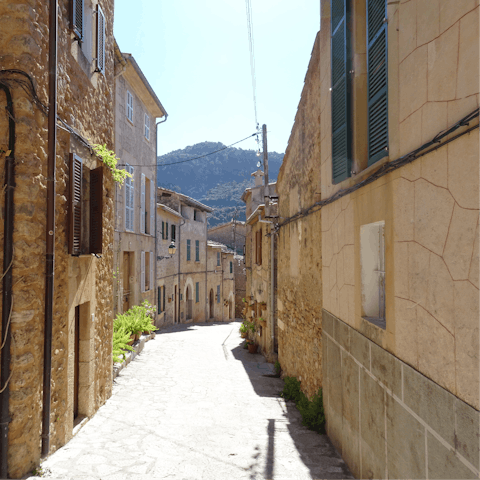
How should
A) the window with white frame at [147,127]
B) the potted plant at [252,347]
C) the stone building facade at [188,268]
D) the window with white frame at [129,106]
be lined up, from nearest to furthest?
the window with white frame at [129,106] < the potted plant at [252,347] < the window with white frame at [147,127] < the stone building facade at [188,268]

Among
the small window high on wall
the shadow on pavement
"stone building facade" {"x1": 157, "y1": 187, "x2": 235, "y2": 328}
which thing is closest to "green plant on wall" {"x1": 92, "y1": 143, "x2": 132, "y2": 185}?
the small window high on wall

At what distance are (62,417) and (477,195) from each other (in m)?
4.93

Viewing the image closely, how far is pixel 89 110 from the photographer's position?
19.6 feet

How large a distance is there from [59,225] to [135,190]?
366 inches

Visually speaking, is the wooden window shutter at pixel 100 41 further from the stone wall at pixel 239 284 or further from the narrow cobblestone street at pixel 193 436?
the stone wall at pixel 239 284

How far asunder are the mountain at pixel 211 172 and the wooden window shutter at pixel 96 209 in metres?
80.2

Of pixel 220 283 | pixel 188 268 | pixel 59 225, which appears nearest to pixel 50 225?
pixel 59 225

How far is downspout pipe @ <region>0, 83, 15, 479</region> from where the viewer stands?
144 inches

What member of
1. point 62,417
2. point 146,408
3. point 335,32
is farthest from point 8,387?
point 335,32

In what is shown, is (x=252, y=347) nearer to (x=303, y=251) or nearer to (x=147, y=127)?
(x=303, y=251)

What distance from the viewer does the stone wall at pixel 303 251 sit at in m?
6.35

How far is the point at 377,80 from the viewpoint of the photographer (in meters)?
3.76

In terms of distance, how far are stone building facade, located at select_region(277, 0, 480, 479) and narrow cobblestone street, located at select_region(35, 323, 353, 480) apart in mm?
692

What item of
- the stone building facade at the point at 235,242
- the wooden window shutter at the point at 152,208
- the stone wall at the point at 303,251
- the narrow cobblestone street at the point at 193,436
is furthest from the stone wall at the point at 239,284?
the narrow cobblestone street at the point at 193,436
